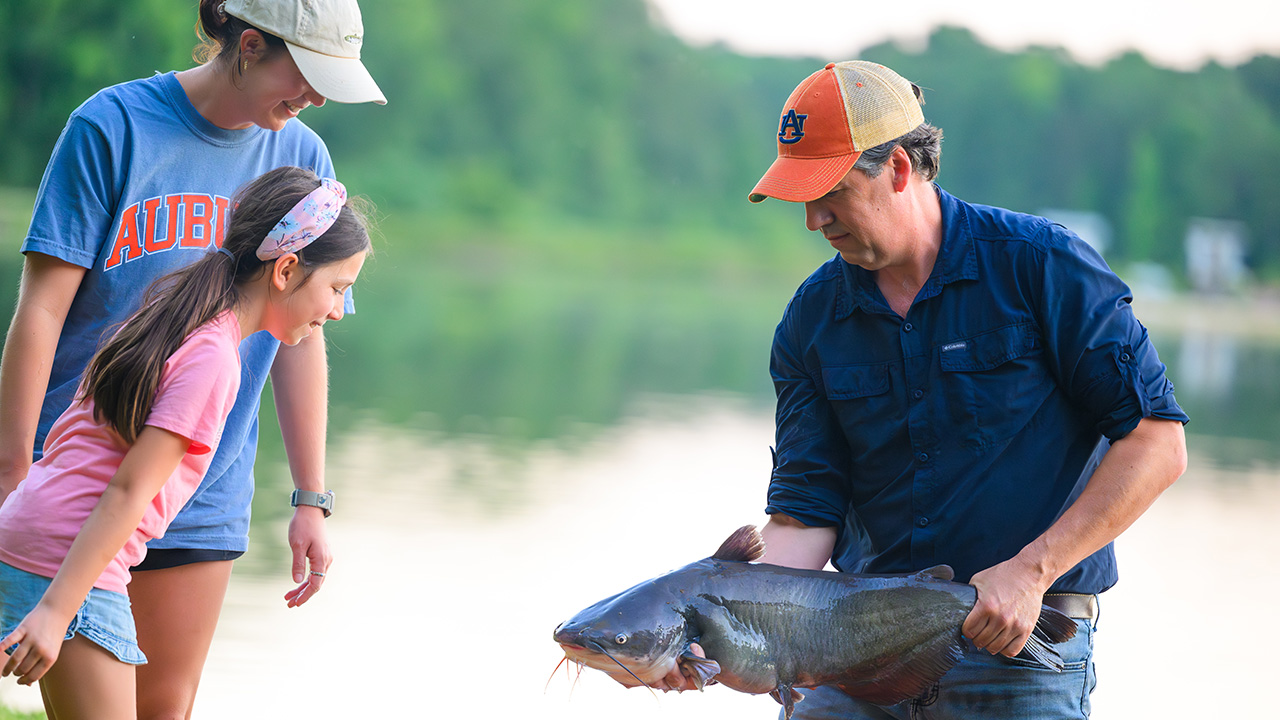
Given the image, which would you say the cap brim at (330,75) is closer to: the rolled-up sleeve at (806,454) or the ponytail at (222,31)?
the ponytail at (222,31)

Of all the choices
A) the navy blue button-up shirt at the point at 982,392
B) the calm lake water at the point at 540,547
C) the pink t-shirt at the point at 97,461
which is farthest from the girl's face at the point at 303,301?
the calm lake water at the point at 540,547

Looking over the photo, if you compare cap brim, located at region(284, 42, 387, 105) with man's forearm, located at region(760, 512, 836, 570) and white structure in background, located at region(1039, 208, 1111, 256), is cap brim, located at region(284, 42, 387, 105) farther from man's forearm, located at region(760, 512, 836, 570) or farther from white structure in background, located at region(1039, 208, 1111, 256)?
white structure in background, located at region(1039, 208, 1111, 256)

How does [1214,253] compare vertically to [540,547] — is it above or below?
above

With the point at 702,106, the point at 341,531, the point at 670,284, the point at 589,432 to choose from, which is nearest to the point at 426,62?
the point at 702,106

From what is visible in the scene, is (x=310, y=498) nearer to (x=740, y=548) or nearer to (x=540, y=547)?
(x=740, y=548)

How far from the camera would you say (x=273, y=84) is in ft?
9.45

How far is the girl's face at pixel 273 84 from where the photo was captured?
2.88 meters

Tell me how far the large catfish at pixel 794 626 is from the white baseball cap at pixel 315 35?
4.15ft

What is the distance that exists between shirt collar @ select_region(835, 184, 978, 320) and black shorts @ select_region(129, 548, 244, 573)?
1574mm

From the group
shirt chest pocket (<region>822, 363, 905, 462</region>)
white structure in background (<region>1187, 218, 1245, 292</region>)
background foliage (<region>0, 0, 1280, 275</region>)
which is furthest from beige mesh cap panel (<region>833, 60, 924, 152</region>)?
white structure in background (<region>1187, 218, 1245, 292</region>)

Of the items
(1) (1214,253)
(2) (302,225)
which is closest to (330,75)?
(2) (302,225)

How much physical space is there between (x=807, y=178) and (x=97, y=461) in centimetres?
155

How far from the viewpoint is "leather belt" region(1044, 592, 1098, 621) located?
277cm

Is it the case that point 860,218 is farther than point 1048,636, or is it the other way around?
point 860,218
